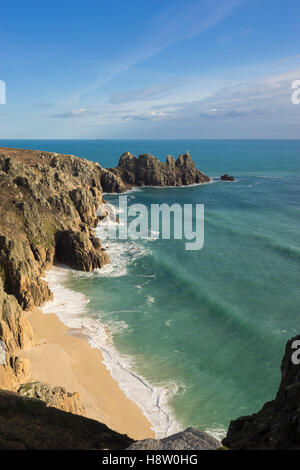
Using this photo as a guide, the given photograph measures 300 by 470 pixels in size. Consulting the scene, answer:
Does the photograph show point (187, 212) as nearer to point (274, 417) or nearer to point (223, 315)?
point (223, 315)

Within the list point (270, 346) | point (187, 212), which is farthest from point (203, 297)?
point (187, 212)

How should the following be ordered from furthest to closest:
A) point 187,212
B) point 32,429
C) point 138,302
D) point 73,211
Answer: point 187,212
point 73,211
point 138,302
point 32,429

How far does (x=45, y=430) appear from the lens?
16.6 m

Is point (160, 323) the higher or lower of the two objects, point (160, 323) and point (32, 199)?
the lower

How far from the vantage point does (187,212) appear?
9094 centimetres

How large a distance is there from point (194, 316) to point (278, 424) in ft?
83.2

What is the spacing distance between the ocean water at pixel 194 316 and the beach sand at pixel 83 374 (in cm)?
99

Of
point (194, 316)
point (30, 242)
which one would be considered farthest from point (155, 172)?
point (194, 316)

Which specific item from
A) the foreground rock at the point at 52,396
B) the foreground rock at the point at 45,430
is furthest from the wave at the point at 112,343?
the foreground rock at the point at 45,430

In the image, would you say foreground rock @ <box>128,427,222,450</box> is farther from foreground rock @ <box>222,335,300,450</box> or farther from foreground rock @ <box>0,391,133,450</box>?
foreground rock @ <box>0,391,133,450</box>

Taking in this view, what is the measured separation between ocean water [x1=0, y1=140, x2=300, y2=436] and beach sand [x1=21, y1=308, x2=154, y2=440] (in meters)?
0.99

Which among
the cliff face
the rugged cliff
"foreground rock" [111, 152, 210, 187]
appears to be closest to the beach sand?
the rugged cliff

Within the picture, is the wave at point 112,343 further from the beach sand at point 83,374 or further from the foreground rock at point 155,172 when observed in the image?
the foreground rock at point 155,172
